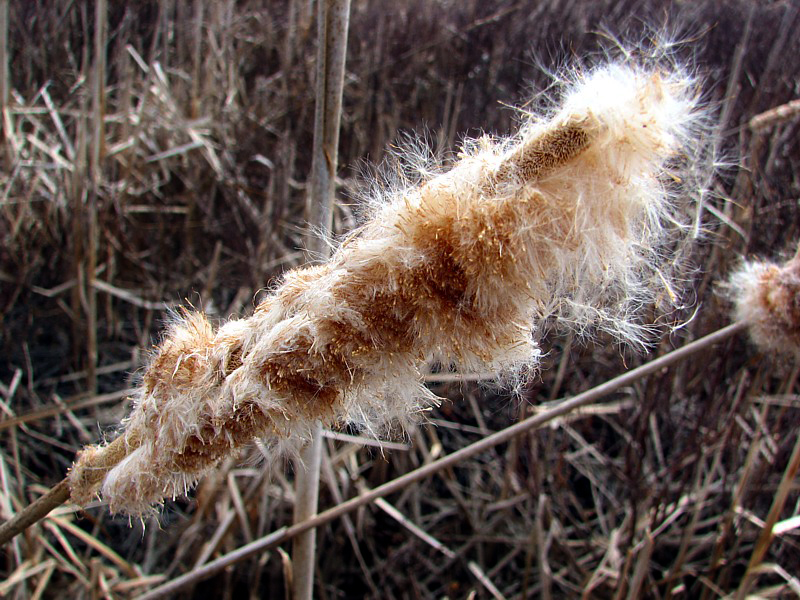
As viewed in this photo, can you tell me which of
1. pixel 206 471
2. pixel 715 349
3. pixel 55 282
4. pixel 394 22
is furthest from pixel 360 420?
pixel 394 22

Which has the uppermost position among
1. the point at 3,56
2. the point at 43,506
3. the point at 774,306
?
the point at 3,56

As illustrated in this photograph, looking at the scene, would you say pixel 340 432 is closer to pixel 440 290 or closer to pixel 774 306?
pixel 774 306

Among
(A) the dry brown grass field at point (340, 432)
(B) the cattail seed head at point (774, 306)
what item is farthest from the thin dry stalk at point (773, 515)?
(B) the cattail seed head at point (774, 306)

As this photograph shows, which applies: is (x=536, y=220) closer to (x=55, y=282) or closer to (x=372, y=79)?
(x=55, y=282)

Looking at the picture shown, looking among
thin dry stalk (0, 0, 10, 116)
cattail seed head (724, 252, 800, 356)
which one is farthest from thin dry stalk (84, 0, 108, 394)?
cattail seed head (724, 252, 800, 356)

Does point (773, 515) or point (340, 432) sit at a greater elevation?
point (773, 515)

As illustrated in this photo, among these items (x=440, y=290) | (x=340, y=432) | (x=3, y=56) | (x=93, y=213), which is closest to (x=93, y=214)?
(x=93, y=213)
